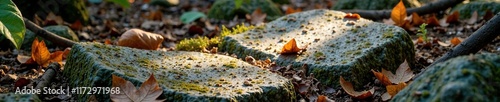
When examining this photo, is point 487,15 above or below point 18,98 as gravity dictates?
above

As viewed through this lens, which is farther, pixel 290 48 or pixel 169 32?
pixel 169 32

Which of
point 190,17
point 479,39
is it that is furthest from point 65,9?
point 479,39

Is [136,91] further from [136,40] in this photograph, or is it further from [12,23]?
[136,40]

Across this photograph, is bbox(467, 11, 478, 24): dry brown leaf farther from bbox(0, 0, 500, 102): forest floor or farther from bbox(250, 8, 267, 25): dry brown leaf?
bbox(250, 8, 267, 25): dry brown leaf

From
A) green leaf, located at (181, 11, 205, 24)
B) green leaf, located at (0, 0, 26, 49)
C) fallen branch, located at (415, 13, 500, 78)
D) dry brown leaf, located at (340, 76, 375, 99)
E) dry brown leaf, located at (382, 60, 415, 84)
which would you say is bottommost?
dry brown leaf, located at (340, 76, 375, 99)

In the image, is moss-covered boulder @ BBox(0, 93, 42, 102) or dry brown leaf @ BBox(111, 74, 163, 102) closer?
moss-covered boulder @ BBox(0, 93, 42, 102)

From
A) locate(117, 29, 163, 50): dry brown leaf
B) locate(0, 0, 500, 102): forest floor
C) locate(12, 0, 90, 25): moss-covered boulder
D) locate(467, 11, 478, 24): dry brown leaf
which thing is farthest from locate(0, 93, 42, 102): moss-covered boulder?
locate(467, 11, 478, 24): dry brown leaf

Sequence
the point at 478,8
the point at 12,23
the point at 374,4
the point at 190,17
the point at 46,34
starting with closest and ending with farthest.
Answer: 1. the point at 12,23
2. the point at 46,34
3. the point at 478,8
4. the point at 374,4
5. the point at 190,17
